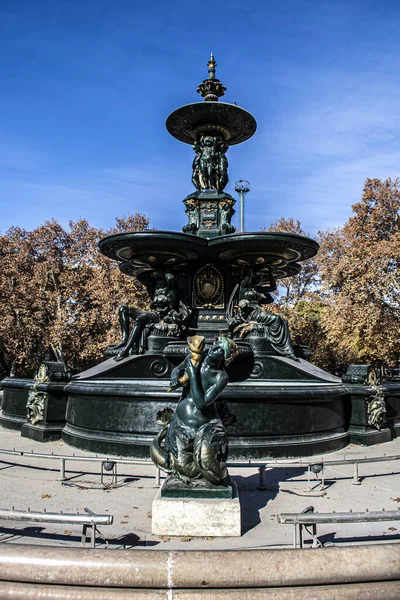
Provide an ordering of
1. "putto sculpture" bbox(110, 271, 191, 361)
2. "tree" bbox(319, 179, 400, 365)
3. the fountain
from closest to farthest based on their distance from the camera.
Result: 1. the fountain
2. "putto sculpture" bbox(110, 271, 191, 361)
3. "tree" bbox(319, 179, 400, 365)

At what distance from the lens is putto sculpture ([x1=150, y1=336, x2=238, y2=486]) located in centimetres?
478

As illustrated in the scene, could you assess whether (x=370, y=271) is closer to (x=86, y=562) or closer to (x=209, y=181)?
(x=209, y=181)

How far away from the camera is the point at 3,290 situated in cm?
2938

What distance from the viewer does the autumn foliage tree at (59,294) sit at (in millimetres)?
28625

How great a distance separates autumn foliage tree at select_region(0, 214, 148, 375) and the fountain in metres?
15.4

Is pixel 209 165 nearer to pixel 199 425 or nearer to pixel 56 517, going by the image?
A: pixel 199 425

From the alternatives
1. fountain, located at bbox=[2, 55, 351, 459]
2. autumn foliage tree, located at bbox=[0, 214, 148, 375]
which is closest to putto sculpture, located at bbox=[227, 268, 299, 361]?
fountain, located at bbox=[2, 55, 351, 459]

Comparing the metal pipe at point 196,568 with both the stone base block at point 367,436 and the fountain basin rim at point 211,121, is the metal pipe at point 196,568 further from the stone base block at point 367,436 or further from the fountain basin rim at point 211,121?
the fountain basin rim at point 211,121

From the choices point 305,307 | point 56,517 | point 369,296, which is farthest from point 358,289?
point 56,517

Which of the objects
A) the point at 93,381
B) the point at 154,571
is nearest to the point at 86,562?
the point at 154,571

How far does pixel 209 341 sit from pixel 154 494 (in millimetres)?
4610

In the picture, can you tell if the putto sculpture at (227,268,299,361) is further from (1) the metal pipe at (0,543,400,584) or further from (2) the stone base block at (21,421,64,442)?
(1) the metal pipe at (0,543,400,584)

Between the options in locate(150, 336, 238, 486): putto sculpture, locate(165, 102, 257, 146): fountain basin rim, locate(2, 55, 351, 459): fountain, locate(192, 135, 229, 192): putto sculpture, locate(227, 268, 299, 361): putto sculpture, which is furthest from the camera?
locate(192, 135, 229, 192): putto sculpture

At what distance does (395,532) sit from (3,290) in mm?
28108
